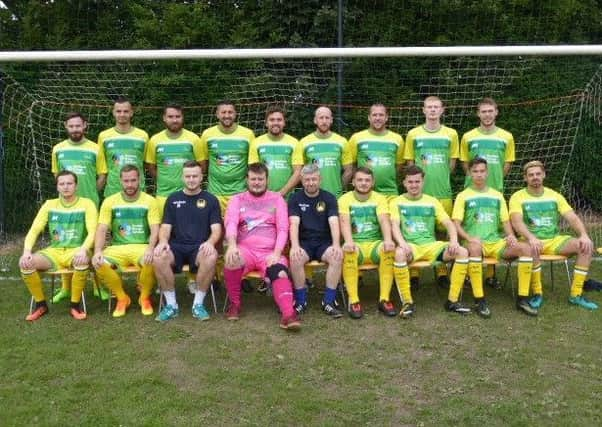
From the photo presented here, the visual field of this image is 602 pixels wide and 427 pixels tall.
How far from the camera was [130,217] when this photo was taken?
17.1 ft

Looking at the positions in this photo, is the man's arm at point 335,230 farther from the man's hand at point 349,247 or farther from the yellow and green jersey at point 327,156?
the yellow and green jersey at point 327,156

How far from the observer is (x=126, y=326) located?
484 cm

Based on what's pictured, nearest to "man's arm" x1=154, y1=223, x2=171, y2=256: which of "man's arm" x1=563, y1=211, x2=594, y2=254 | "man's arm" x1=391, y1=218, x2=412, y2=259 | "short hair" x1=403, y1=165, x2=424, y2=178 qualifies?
"man's arm" x1=391, y1=218, x2=412, y2=259

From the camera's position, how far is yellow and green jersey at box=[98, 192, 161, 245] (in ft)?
17.1

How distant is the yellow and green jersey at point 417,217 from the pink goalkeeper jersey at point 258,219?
3.09 feet

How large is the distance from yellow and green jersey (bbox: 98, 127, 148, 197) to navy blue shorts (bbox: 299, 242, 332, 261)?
1.63 m

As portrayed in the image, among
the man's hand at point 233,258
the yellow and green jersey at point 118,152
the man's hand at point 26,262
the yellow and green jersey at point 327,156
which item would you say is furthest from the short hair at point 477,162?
the man's hand at point 26,262

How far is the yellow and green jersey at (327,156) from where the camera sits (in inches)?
221

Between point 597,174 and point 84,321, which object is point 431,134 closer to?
point 84,321

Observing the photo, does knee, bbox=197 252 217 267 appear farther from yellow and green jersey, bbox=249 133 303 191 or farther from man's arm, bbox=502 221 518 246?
man's arm, bbox=502 221 518 246

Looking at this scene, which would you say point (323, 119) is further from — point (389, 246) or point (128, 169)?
point (128, 169)

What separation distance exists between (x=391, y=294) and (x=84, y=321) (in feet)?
8.56

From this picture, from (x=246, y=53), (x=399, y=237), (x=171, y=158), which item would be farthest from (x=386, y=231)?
(x=246, y=53)

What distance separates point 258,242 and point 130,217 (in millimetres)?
1102
